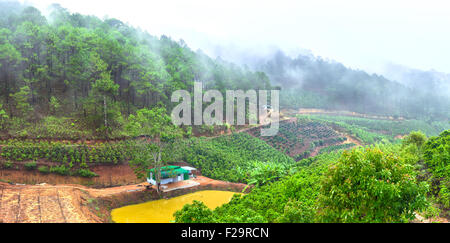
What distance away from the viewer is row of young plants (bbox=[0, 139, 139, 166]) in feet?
60.7

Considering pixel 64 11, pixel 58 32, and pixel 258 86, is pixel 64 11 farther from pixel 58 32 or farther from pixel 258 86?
pixel 258 86

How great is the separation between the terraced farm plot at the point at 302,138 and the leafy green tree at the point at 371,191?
79.2ft

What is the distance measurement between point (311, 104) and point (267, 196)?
177 ft

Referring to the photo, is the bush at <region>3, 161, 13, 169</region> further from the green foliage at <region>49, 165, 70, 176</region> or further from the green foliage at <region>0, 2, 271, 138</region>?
the green foliage at <region>0, 2, 271, 138</region>

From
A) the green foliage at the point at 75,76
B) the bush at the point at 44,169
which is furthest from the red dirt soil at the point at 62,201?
the green foliage at the point at 75,76

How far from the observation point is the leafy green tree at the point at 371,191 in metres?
6.30

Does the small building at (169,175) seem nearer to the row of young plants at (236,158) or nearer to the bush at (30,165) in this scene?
the row of young plants at (236,158)

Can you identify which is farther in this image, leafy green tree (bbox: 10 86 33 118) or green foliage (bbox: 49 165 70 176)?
leafy green tree (bbox: 10 86 33 118)

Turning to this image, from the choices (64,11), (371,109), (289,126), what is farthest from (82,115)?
(371,109)

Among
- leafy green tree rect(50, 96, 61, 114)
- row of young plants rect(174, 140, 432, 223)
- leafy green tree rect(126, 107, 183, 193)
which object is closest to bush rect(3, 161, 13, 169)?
leafy green tree rect(50, 96, 61, 114)

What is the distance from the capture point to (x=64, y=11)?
3650 cm

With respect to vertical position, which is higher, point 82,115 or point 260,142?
point 82,115

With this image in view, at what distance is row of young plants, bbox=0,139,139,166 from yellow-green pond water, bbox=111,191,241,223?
4863mm

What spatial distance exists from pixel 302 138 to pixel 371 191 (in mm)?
28891
